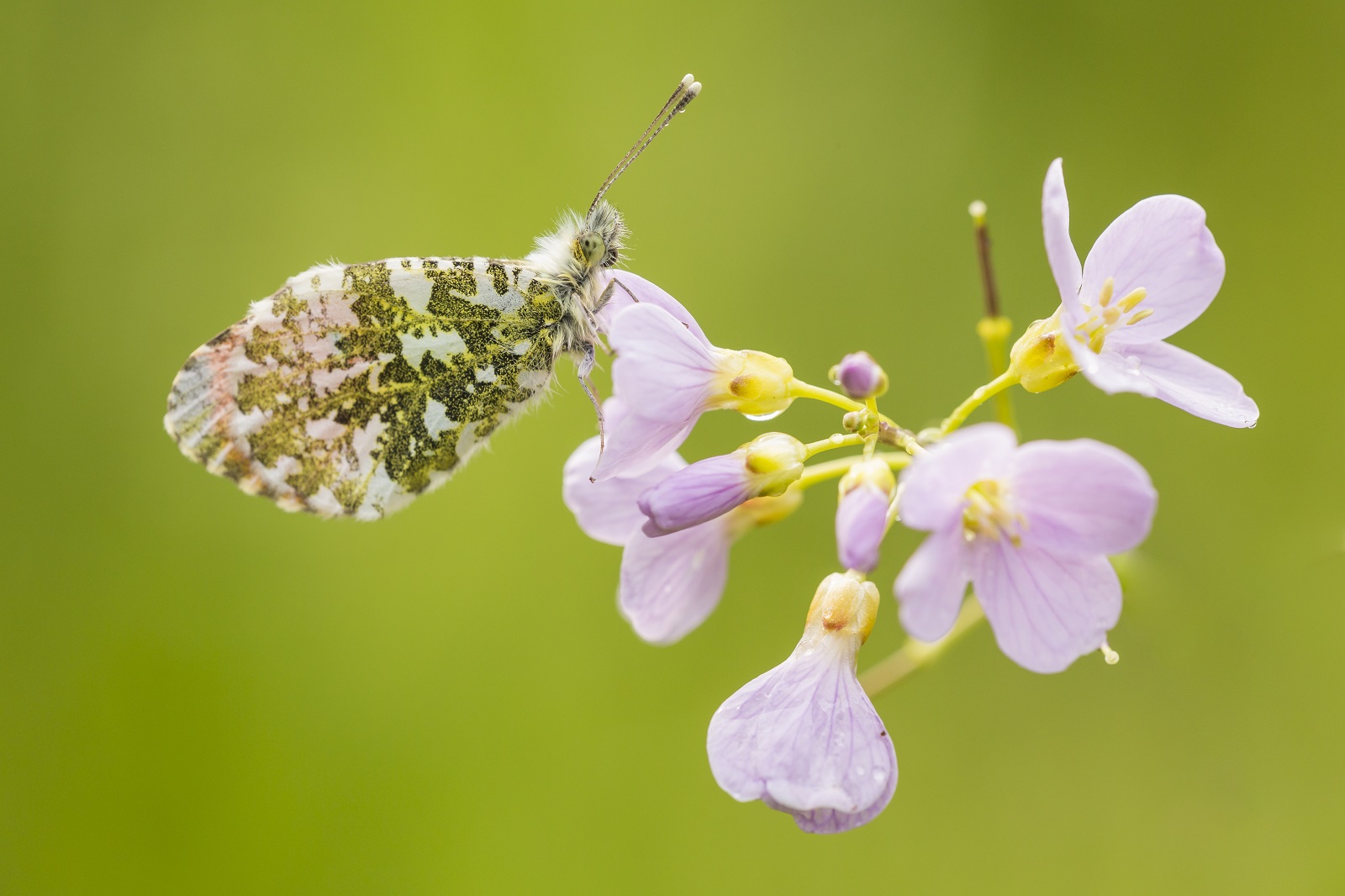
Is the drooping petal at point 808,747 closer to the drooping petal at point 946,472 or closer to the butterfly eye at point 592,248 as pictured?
the drooping petal at point 946,472

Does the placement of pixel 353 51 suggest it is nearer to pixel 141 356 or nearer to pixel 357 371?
pixel 141 356

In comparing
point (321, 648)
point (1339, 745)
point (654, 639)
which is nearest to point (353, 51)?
point (321, 648)

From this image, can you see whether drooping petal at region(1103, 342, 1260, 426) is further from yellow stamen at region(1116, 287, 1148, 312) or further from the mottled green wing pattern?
the mottled green wing pattern

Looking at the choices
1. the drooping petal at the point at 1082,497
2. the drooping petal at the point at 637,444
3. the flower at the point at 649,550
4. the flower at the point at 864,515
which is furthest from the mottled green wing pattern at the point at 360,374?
the drooping petal at the point at 1082,497

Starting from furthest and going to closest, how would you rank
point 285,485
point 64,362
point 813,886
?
point 64,362 < point 813,886 < point 285,485

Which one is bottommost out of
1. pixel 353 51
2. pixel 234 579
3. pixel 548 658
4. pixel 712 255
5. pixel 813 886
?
pixel 813 886

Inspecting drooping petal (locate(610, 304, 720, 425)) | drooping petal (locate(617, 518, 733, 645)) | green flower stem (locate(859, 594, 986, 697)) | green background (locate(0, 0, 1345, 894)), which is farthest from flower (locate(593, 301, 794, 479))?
green background (locate(0, 0, 1345, 894))

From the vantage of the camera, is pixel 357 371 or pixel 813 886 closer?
pixel 357 371
